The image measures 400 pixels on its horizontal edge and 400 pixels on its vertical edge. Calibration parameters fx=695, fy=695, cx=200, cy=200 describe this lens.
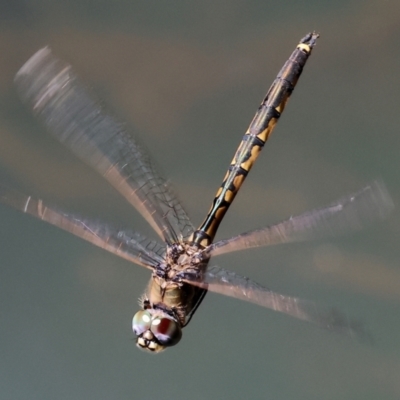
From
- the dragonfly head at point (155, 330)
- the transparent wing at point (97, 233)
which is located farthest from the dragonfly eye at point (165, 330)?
the transparent wing at point (97, 233)

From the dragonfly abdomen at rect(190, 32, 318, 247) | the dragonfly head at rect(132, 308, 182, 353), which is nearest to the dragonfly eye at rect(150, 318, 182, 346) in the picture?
the dragonfly head at rect(132, 308, 182, 353)

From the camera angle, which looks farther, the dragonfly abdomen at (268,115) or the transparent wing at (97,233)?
the dragonfly abdomen at (268,115)

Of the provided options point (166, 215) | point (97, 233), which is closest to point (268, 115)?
point (166, 215)

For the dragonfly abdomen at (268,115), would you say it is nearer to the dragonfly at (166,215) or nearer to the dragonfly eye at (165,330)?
the dragonfly at (166,215)

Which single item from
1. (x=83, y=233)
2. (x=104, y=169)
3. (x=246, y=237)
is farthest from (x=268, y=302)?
(x=104, y=169)

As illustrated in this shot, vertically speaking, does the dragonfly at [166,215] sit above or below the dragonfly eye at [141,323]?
above

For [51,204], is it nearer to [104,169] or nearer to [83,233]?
[83,233]

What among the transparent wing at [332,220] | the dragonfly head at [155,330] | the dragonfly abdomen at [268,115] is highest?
the dragonfly abdomen at [268,115]

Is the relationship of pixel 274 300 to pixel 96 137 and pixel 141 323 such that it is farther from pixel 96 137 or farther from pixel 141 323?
pixel 96 137
